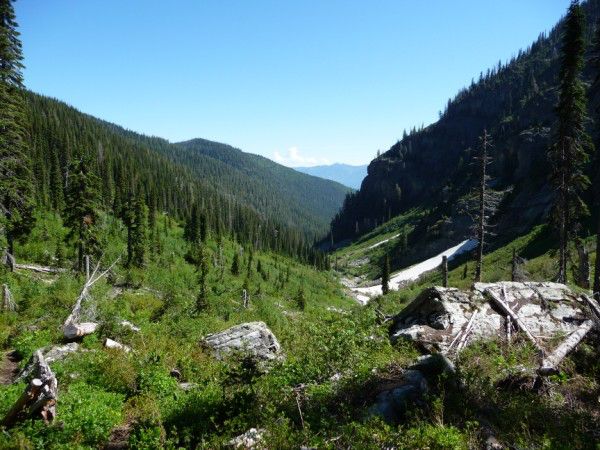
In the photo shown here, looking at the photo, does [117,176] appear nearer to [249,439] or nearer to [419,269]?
[419,269]

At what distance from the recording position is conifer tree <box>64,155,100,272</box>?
1240 inches

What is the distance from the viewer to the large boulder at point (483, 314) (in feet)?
34.9

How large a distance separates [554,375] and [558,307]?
405 cm

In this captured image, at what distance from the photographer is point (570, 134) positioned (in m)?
22.5

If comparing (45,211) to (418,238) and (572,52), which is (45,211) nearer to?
(572,52)

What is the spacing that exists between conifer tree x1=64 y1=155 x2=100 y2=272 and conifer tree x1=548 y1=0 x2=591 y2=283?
112ft

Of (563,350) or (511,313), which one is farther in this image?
(511,313)

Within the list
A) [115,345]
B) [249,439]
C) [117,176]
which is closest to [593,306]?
[249,439]

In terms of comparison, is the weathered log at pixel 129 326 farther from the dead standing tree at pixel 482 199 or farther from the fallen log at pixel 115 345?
the dead standing tree at pixel 482 199

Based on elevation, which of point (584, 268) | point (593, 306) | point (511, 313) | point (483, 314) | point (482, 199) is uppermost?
point (482, 199)

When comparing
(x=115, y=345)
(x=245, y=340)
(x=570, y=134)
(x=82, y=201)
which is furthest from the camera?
(x=82, y=201)

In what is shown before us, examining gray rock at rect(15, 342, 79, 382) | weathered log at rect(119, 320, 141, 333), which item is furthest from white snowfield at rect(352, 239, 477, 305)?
gray rock at rect(15, 342, 79, 382)

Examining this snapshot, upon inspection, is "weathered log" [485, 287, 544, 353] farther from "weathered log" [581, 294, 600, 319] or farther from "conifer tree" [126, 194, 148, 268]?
"conifer tree" [126, 194, 148, 268]

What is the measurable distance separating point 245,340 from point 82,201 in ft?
82.7
